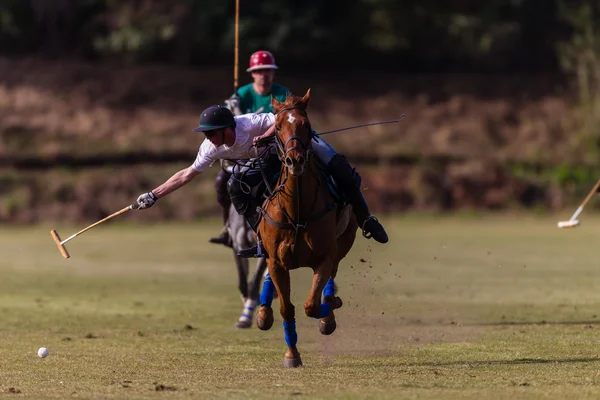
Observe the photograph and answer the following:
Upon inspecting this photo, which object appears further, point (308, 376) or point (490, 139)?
point (490, 139)

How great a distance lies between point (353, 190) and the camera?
1066 cm

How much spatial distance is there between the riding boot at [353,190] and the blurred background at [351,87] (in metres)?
27.0

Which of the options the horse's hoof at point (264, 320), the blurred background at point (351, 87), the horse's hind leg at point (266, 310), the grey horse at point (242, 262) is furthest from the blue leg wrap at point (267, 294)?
the blurred background at point (351, 87)

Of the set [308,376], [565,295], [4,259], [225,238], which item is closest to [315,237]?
[308,376]

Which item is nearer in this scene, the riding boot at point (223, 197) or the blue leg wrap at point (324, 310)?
the blue leg wrap at point (324, 310)

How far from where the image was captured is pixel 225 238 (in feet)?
46.6

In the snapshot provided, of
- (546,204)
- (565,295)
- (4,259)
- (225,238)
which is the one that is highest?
(225,238)

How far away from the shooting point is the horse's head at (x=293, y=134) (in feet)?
29.8

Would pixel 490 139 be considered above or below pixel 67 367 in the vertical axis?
below

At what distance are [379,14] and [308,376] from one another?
37887 mm

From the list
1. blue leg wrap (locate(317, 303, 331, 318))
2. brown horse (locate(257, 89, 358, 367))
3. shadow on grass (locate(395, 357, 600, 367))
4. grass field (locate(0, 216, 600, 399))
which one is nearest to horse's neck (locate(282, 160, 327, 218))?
brown horse (locate(257, 89, 358, 367))

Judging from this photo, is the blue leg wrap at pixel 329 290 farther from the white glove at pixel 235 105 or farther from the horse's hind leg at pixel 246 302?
the white glove at pixel 235 105

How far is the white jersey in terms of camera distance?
34.0 feet

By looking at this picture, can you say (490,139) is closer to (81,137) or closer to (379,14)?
(379,14)
